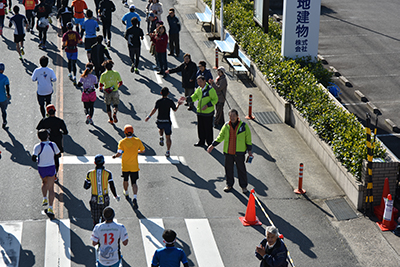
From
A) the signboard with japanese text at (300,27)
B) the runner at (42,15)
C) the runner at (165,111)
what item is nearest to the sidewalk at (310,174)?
the signboard with japanese text at (300,27)

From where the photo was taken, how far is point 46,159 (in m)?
11.7

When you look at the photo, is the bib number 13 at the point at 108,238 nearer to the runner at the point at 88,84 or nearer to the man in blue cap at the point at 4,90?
the runner at the point at 88,84

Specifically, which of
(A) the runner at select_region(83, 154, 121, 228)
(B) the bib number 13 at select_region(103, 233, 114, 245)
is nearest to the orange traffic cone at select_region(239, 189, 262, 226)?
(A) the runner at select_region(83, 154, 121, 228)

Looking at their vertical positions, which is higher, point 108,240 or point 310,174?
point 108,240

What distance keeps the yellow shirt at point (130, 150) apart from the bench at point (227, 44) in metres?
11.0

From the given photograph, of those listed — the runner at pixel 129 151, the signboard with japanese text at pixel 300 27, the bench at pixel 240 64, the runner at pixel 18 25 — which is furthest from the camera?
the runner at pixel 18 25

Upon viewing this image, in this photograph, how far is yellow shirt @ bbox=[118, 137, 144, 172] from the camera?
11883mm

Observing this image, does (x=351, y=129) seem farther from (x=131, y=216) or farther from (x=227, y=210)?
(x=131, y=216)

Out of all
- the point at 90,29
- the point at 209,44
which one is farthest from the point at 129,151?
the point at 209,44

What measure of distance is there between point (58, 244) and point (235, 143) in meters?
4.66

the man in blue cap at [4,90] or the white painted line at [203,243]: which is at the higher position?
the man in blue cap at [4,90]

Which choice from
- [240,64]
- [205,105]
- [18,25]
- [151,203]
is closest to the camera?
[151,203]

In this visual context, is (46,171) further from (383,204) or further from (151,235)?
(383,204)

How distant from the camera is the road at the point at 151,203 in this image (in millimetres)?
11047
